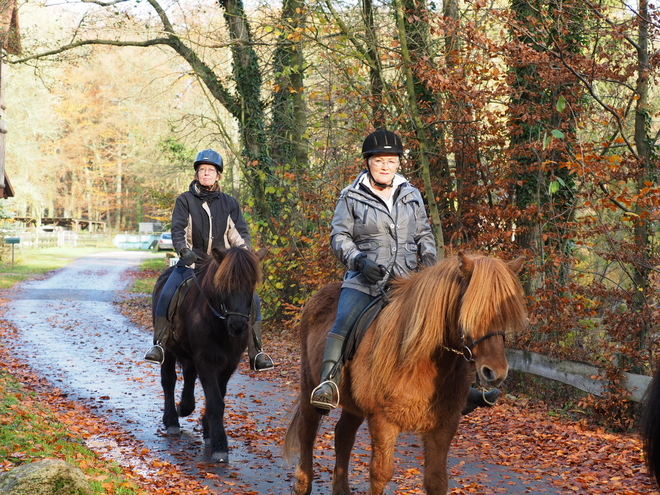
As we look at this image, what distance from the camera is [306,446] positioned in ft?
19.5

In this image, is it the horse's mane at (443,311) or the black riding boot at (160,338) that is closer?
the horse's mane at (443,311)

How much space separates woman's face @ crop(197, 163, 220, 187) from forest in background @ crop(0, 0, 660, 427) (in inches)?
156

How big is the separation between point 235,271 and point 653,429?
16.0 ft

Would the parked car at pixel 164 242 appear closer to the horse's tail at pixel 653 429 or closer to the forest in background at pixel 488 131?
the forest in background at pixel 488 131

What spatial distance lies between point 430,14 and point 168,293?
18.5ft

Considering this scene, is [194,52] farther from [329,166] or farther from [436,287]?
[436,287]

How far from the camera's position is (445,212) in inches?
501

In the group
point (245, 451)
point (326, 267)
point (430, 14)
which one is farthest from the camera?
point (326, 267)

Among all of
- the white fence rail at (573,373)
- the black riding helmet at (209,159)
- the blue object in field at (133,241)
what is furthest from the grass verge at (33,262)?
the white fence rail at (573,373)

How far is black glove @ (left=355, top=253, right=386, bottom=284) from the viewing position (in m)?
5.11

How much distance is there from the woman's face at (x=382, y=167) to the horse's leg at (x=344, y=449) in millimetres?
1893

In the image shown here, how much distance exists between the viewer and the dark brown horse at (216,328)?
7.27 metres

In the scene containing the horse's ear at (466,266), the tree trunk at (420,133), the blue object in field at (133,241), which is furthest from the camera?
the blue object in field at (133,241)

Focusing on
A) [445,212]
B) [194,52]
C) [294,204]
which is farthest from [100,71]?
[445,212]
